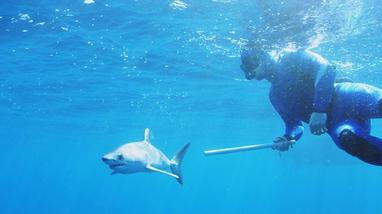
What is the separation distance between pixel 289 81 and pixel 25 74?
839 inches

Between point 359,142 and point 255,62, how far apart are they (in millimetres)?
2457

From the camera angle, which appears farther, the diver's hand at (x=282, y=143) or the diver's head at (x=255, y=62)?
the diver's head at (x=255, y=62)

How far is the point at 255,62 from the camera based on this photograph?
7.33m

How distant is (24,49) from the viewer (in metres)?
20.0

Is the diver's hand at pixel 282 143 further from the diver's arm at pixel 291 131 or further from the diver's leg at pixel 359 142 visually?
the diver's leg at pixel 359 142

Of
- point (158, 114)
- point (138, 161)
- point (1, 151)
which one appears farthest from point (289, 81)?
point (1, 151)

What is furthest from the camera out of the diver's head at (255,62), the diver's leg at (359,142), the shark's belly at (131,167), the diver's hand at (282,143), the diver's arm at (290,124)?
the diver's arm at (290,124)

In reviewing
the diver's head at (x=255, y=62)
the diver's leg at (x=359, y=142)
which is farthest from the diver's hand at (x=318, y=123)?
the diver's head at (x=255, y=62)

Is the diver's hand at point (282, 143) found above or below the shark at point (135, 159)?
above

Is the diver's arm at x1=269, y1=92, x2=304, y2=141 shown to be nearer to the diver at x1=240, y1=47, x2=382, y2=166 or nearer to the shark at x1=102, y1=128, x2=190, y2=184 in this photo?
the diver at x1=240, y1=47, x2=382, y2=166

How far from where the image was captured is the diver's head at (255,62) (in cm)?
729

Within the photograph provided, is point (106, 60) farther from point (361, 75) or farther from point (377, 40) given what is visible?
point (361, 75)

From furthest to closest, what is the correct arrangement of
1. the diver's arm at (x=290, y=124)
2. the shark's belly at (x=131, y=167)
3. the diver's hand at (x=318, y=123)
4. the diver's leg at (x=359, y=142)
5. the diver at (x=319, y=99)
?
the diver's arm at (x=290, y=124)
the shark's belly at (x=131, y=167)
the diver's hand at (x=318, y=123)
the diver at (x=319, y=99)
the diver's leg at (x=359, y=142)

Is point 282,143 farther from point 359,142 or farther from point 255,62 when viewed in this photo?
point 359,142
